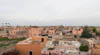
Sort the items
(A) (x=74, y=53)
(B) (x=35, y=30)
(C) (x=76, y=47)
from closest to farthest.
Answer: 1. (A) (x=74, y=53)
2. (C) (x=76, y=47)
3. (B) (x=35, y=30)

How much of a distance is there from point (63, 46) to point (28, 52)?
493 cm

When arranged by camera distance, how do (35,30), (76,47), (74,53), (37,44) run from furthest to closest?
(35,30), (37,44), (76,47), (74,53)

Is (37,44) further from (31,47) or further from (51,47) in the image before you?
(51,47)

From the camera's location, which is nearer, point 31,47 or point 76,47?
point 76,47

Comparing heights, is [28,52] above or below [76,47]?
below

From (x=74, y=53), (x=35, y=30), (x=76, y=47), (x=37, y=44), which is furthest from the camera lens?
(x=35, y=30)

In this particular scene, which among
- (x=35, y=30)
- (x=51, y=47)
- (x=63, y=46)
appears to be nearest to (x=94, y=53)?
(x=63, y=46)

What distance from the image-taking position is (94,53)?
1120 cm

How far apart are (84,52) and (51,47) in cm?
341

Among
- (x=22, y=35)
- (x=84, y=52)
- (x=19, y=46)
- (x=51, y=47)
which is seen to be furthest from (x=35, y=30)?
(x=84, y=52)

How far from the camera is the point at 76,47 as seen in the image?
12.5 metres

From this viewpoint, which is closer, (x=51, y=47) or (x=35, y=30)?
(x=51, y=47)

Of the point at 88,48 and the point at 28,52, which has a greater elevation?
the point at 88,48

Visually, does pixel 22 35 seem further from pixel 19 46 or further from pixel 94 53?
pixel 94 53
